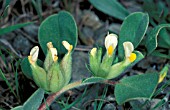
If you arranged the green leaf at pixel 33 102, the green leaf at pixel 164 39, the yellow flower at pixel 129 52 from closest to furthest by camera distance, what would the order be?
1. the green leaf at pixel 33 102
2. the yellow flower at pixel 129 52
3. the green leaf at pixel 164 39

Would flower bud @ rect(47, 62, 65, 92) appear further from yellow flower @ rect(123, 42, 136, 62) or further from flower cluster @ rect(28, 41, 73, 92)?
yellow flower @ rect(123, 42, 136, 62)

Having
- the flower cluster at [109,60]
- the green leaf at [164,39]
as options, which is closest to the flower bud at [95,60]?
the flower cluster at [109,60]

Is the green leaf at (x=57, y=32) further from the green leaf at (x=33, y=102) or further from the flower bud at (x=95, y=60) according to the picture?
the green leaf at (x=33, y=102)

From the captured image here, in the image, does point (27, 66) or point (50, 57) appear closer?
point (50, 57)

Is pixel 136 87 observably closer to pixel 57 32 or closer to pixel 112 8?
pixel 57 32

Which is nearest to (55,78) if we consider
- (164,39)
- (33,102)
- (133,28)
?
(33,102)

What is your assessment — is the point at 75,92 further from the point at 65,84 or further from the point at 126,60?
the point at 126,60

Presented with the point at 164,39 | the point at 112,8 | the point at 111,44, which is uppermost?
the point at 111,44
